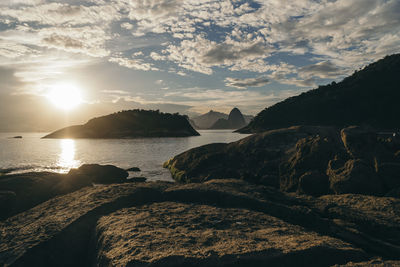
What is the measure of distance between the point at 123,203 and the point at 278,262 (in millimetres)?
5531

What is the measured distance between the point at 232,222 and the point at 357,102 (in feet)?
407

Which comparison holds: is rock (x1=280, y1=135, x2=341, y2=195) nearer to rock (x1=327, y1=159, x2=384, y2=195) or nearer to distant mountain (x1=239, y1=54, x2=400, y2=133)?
rock (x1=327, y1=159, x2=384, y2=195)

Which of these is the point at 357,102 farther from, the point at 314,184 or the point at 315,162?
the point at 314,184

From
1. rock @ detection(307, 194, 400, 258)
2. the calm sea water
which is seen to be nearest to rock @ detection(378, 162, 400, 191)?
rock @ detection(307, 194, 400, 258)

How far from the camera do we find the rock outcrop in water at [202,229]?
4688 millimetres

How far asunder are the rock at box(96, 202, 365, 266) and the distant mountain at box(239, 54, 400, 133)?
11593cm

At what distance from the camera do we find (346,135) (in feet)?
38.9

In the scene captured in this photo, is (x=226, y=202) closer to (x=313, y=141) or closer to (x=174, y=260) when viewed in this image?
(x=174, y=260)

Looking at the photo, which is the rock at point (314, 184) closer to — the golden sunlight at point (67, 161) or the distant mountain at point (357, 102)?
the golden sunlight at point (67, 161)

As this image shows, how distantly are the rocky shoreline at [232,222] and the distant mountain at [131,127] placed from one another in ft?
476

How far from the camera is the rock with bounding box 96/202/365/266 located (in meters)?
4.55

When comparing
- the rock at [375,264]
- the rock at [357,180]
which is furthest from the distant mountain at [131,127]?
the rock at [375,264]

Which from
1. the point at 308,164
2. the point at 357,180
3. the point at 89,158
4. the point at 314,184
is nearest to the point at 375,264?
the point at 357,180

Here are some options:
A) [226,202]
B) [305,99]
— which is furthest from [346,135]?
[305,99]
